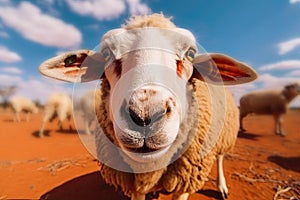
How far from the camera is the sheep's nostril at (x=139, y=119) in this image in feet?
5.05

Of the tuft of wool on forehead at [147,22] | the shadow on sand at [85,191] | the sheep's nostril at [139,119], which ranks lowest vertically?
the shadow on sand at [85,191]

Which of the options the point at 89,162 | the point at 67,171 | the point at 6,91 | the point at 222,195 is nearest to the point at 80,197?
the point at 67,171

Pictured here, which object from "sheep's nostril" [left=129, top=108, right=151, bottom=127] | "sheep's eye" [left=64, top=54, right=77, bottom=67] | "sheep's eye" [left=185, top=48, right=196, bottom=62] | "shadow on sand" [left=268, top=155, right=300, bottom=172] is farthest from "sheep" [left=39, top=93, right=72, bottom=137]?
"sheep's nostril" [left=129, top=108, right=151, bottom=127]

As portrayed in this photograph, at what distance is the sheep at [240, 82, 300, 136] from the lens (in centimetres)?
1149

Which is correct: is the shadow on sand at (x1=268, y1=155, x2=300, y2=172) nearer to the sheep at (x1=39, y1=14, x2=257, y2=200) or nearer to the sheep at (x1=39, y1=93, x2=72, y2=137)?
the sheep at (x1=39, y1=14, x2=257, y2=200)

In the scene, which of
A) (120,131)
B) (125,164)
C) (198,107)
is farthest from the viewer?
(198,107)

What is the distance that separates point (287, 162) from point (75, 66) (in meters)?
6.34

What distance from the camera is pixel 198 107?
103 inches

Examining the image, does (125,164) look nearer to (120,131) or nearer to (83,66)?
(120,131)

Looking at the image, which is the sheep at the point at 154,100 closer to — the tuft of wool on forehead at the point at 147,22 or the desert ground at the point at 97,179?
the tuft of wool on forehead at the point at 147,22

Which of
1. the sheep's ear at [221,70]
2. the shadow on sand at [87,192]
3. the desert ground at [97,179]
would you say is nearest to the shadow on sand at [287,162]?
the desert ground at [97,179]

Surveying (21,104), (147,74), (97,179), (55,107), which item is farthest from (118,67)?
(21,104)

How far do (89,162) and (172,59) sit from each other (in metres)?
4.72

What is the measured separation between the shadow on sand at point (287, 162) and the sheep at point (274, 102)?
5243 millimetres
